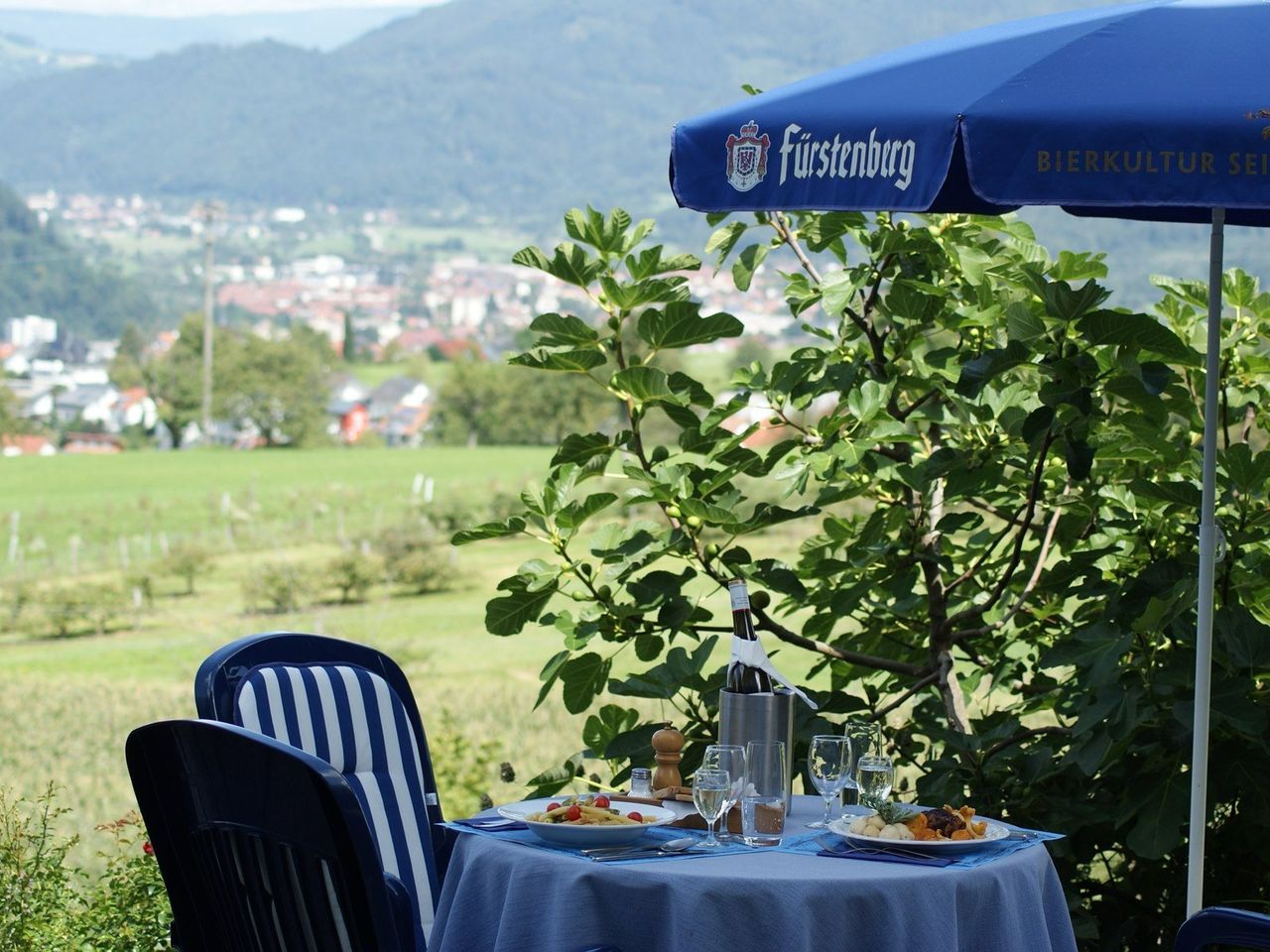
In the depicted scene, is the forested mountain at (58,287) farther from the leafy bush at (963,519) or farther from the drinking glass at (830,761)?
the drinking glass at (830,761)

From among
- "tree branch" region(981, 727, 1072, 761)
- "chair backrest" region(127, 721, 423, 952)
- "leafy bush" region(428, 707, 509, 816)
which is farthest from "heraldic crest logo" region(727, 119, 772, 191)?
"leafy bush" region(428, 707, 509, 816)

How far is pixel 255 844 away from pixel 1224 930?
1.10 meters

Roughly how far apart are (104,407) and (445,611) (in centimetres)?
1395

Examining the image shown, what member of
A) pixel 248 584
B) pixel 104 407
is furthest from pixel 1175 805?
pixel 104 407

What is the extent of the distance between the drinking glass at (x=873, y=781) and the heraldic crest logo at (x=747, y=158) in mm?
822

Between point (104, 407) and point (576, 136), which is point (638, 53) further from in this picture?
point (104, 407)

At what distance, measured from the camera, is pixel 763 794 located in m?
2.09

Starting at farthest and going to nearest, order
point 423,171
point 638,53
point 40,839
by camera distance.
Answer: point 638,53 < point 423,171 < point 40,839

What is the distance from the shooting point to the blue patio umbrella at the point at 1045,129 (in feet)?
5.74

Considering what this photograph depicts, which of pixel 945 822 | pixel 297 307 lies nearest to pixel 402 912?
pixel 945 822

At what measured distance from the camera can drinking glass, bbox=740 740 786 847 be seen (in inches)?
78.3

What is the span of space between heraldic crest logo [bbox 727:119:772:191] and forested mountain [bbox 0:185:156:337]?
40778 millimetres

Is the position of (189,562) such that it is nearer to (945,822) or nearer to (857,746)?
(857,746)

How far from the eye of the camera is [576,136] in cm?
6956
